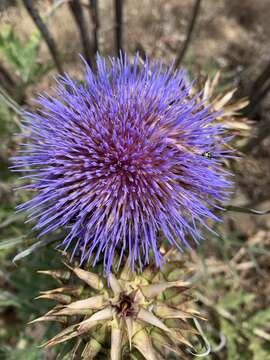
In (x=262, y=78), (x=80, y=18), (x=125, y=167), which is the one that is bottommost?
(x=125, y=167)

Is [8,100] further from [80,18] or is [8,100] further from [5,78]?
[5,78]

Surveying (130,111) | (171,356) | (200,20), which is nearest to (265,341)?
(171,356)

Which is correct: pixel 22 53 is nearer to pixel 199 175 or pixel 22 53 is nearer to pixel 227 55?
pixel 199 175

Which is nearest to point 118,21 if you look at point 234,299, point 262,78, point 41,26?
point 41,26

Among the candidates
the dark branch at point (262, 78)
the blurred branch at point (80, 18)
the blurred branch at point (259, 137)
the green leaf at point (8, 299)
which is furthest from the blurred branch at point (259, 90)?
the green leaf at point (8, 299)

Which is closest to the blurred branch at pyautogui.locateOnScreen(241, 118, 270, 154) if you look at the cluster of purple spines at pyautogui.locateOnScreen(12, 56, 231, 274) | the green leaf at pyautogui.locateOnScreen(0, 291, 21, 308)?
the cluster of purple spines at pyautogui.locateOnScreen(12, 56, 231, 274)

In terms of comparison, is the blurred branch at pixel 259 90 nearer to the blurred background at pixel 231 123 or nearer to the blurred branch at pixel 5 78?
the blurred background at pixel 231 123
